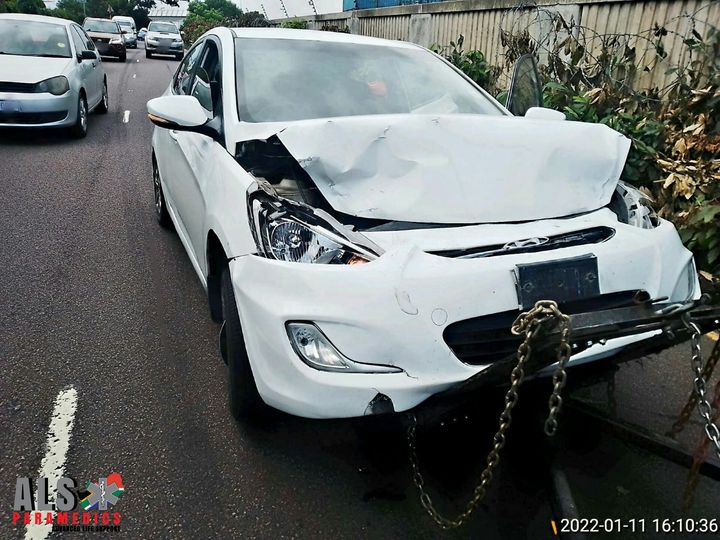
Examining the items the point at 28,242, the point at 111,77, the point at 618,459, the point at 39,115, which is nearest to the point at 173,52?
the point at 111,77

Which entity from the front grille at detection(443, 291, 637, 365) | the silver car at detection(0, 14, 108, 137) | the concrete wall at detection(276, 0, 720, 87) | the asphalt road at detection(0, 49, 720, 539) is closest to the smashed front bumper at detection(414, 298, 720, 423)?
the front grille at detection(443, 291, 637, 365)

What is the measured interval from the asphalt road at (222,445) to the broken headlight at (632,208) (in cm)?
91

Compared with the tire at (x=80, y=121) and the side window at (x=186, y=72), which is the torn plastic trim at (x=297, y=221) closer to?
the side window at (x=186, y=72)

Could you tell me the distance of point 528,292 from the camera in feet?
6.81

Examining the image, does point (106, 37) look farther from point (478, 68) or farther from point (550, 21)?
point (550, 21)

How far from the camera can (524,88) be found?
13.5 ft

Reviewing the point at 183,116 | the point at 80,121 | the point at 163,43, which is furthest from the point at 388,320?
the point at 163,43

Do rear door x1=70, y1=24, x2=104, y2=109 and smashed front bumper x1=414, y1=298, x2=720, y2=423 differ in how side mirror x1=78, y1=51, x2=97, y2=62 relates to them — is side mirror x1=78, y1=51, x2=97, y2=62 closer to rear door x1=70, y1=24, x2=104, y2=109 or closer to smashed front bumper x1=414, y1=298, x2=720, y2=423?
rear door x1=70, y1=24, x2=104, y2=109

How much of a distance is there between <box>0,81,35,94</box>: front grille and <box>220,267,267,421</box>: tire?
6945mm

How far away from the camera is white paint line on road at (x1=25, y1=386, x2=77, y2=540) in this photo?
2193 millimetres

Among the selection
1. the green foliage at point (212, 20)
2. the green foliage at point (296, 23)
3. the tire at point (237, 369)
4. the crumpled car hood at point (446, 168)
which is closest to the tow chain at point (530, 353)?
the crumpled car hood at point (446, 168)

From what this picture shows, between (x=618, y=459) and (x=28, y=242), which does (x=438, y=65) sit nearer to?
(x=618, y=459)

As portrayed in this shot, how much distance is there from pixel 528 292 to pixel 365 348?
59 centimetres

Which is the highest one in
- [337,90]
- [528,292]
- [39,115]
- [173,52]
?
[337,90]
